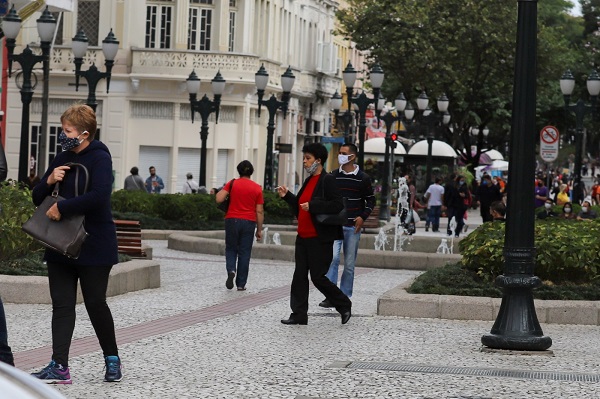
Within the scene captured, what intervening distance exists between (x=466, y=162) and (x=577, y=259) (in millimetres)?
65628

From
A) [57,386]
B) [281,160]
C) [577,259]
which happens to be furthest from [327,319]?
[281,160]

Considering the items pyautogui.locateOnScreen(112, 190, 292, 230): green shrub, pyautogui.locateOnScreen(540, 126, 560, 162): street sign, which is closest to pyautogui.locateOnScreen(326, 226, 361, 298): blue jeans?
pyautogui.locateOnScreen(112, 190, 292, 230): green shrub

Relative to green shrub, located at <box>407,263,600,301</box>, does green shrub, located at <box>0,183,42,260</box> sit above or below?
above

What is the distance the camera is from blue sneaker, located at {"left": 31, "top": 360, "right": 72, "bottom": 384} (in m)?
10.1

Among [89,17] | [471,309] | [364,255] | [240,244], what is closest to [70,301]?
[471,309]

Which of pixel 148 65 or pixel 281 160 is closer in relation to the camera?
pixel 148 65

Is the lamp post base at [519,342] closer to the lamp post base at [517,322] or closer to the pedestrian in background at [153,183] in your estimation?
the lamp post base at [517,322]

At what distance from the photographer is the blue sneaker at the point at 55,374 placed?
10.1 m

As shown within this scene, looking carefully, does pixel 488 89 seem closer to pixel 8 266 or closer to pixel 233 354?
pixel 8 266

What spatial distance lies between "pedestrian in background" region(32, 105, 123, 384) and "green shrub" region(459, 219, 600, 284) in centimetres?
736

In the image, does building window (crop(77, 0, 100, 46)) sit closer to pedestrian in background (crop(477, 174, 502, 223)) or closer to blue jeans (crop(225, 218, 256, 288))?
pedestrian in background (crop(477, 174, 502, 223))

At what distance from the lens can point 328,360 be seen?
39.4 ft

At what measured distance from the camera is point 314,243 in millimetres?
14859

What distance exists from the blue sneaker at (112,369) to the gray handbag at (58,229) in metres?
0.74
